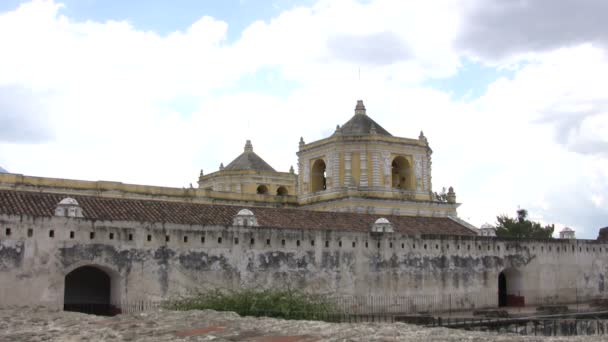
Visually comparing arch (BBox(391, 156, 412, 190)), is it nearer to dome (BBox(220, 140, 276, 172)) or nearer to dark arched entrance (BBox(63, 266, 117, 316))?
A: dome (BBox(220, 140, 276, 172))

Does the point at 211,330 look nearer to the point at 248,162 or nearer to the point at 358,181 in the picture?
the point at 358,181

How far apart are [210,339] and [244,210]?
503 inches

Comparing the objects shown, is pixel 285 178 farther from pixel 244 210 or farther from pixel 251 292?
pixel 251 292

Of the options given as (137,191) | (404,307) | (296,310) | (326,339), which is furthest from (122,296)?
(137,191)

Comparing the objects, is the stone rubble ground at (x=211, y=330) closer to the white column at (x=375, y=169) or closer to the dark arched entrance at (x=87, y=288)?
the dark arched entrance at (x=87, y=288)

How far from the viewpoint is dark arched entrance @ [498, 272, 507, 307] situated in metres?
28.0

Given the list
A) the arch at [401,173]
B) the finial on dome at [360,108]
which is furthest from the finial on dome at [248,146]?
the arch at [401,173]

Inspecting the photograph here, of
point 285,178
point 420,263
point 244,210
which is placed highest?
point 285,178

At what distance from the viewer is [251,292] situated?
16.9 m

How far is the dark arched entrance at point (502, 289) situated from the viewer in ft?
91.9

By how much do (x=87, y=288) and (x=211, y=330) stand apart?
11.7 m

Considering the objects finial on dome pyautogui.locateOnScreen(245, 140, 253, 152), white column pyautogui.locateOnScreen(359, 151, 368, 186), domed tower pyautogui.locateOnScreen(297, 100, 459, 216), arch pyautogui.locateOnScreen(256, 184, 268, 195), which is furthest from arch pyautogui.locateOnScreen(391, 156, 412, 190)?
finial on dome pyautogui.locateOnScreen(245, 140, 253, 152)

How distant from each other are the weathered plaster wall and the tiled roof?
0.59 meters

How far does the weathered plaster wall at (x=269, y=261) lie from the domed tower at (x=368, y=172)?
8.94m
